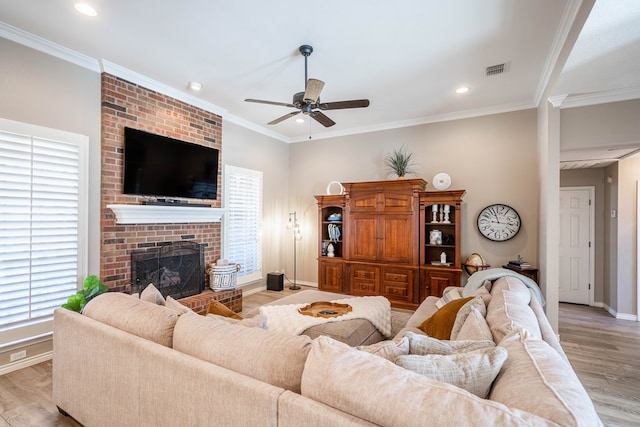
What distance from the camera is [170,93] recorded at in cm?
391

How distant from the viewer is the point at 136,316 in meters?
1.73

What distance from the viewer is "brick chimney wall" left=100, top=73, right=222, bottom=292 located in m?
3.28

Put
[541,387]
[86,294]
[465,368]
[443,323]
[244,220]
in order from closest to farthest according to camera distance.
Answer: [541,387] < [465,368] < [443,323] < [86,294] < [244,220]

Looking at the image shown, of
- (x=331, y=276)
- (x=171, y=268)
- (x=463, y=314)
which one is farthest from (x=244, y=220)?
(x=463, y=314)

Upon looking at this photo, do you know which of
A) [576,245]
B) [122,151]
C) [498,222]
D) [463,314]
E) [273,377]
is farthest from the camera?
[576,245]

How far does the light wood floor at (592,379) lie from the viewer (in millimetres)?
2125

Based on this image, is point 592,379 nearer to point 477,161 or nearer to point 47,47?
point 477,161

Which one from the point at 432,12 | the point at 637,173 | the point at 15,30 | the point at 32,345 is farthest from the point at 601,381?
the point at 15,30

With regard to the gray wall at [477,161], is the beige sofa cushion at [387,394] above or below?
below

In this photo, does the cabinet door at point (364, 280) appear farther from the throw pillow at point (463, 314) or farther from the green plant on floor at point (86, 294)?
the green plant on floor at point (86, 294)

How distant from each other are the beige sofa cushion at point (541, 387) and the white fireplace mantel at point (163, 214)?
3.65 m

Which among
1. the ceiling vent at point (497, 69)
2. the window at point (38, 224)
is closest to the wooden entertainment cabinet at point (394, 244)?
the ceiling vent at point (497, 69)

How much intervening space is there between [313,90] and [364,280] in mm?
3190

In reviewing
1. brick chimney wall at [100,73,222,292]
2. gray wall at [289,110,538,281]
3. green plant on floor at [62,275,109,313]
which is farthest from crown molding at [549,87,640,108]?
green plant on floor at [62,275,109,313]
